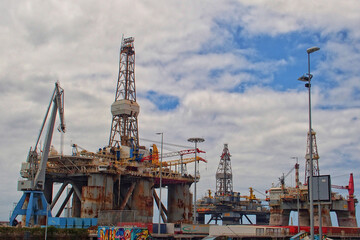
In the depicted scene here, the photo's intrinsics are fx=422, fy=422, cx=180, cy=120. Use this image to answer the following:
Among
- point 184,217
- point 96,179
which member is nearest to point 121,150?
point 96,179

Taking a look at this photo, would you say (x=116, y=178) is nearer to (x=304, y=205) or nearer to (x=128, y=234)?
(x=128, y=234)

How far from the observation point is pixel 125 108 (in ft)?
337

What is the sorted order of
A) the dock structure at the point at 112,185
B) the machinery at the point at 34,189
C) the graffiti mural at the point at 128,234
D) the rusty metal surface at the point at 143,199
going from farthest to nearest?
the rusty metal surface at the point at 143,199, the dock structure at the point at 112,185, the machinery at the point at 34,189, the graffiti mural at the point at 128,234

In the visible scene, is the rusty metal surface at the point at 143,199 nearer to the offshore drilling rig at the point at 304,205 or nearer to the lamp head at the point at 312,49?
the offshore drilling rig at the point at 304,205

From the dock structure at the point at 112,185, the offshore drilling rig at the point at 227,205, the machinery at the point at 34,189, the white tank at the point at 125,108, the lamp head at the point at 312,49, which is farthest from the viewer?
the offshore drilling rig at the point at 227,205

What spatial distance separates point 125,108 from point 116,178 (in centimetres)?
2118

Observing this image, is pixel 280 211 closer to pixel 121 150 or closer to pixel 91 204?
pixel 121 150

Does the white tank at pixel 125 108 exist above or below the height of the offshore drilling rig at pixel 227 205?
above

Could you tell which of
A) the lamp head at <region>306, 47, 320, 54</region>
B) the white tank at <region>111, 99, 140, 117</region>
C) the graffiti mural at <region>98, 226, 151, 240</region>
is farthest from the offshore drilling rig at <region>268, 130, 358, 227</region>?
the lamp head at <region>306, 47, 320, 54</region>

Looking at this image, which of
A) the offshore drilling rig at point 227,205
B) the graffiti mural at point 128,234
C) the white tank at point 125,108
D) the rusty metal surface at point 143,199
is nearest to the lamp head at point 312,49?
the graffiti mural at point 128,234

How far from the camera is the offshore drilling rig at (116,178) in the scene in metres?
79.2

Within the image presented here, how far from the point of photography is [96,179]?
275 ft

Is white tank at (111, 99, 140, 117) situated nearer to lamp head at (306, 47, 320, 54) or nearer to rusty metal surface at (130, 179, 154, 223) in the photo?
rusty metal surface at (130, 179, 154, 223)

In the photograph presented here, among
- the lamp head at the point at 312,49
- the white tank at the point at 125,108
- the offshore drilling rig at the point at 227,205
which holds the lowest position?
the offshore drilling rig at the point at 227,205
